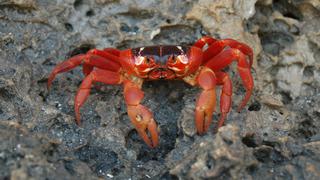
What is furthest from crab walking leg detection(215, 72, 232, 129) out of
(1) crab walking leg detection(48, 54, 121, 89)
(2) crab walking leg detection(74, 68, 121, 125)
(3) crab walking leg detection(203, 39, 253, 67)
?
(1) crab walking leg detection(48, 54, 121, 89)

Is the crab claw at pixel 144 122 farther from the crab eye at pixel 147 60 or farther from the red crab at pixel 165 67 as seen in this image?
the crab eye at pixel 147 60

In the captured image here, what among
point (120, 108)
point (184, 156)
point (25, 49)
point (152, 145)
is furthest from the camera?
point (25, 49)

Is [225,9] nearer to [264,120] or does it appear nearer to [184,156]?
[264,120]

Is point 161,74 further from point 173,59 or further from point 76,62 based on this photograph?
point 76,62

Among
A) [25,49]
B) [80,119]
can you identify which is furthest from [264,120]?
[25,49]

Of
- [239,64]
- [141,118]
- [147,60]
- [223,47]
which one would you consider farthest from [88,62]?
[239,64]

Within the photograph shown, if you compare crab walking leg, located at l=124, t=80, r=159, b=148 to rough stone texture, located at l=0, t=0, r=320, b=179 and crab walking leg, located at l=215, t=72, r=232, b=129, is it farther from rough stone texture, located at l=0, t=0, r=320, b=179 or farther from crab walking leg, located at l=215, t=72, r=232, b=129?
crab walking leg, located at l=215, t=72, r=232, b=129
